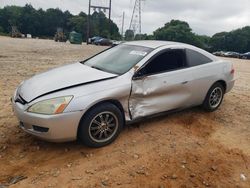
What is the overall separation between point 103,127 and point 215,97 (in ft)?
9.12

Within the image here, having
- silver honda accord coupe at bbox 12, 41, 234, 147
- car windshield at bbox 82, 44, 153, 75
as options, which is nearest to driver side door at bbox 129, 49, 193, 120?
silver honda accord coupe at bbox 12, 41, 234, 147

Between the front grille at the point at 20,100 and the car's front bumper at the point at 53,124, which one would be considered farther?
the front grille at the point at 20,100

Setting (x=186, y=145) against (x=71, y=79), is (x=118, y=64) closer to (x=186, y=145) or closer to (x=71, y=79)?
(x=71, y=79)

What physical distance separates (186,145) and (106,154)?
4.25 ft

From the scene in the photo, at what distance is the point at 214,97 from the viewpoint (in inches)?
237

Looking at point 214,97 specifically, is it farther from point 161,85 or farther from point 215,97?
point 161,85

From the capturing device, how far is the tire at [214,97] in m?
Answer: 5.87

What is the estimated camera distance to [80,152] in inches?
167

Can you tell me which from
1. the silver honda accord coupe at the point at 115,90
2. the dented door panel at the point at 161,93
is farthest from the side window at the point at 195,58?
the dented door panel at the point at 161,93

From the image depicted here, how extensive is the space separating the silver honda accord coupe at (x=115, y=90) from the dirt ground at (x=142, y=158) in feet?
0.98

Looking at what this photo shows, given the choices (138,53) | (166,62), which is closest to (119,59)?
(138,53)

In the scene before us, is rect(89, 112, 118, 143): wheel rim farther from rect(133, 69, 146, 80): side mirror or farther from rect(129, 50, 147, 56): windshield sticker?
rect(129, 50, 147, 56): windshield sticker

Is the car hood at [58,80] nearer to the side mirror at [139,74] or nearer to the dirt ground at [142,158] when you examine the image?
the side mirror at [139,74]

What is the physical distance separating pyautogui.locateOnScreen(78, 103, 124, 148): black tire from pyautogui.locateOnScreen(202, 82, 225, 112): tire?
2.17 meters
